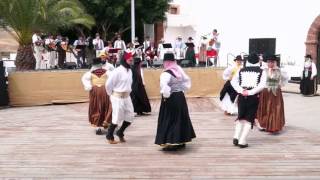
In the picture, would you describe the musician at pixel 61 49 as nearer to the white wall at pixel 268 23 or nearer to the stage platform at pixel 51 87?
the stage platform at pixel 51 87

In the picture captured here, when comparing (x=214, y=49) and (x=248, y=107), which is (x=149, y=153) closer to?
(x=248, y=107)

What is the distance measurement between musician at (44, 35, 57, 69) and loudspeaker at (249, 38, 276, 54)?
26.3 ft

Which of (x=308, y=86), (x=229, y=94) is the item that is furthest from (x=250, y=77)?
(x=308, y=86)

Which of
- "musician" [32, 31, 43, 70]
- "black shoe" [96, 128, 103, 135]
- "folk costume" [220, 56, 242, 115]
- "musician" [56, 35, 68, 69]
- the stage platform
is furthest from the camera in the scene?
"musician" [56, 35, 68, 69]

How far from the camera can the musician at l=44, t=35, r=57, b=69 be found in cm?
2211

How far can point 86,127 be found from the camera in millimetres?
11930

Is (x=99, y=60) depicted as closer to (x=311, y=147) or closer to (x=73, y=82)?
(x=311, y=147)

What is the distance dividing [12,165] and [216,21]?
19860 mm

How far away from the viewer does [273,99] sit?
10930mm


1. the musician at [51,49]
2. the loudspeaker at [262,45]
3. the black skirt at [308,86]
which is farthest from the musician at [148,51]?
the black skirt at [308,86]

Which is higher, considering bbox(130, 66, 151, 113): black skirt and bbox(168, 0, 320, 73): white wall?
bbox(168, 0, 320, 73): white wall

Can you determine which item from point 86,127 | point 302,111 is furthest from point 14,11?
point 302,111

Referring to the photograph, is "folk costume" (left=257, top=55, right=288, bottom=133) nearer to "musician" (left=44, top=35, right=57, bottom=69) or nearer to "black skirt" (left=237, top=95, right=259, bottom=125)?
"black skirt" (left=237, top=95, right=259, bottom=125)

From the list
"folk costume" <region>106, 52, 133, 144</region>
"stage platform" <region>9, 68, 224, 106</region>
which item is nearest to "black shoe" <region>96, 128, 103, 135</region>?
"folk costume" <region>106, 52, 133, 144</region>
